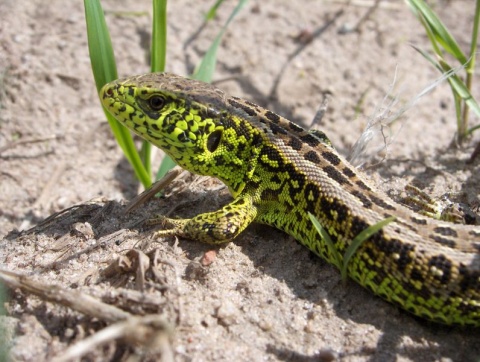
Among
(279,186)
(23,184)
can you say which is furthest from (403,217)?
(23,184)

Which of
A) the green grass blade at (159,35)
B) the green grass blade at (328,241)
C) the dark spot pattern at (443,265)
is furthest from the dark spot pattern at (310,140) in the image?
the green grass blade at (159,35)

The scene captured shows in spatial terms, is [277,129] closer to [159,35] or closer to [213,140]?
[213,140]

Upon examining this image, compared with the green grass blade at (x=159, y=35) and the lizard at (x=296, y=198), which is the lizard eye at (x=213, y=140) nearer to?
the lizard at (x=296, y=198)

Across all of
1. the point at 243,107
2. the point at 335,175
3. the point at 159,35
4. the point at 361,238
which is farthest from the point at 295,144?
the point at 159,35

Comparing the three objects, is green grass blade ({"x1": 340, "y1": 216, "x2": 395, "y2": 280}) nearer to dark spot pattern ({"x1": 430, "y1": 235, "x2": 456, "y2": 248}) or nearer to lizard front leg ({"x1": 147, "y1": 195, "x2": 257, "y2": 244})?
dark spot pattern ({"x1": 430, "y1": 235, "x2": 456, "y2": 248})

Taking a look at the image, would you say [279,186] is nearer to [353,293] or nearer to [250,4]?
[353,293]

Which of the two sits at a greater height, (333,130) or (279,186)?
(279,186)
